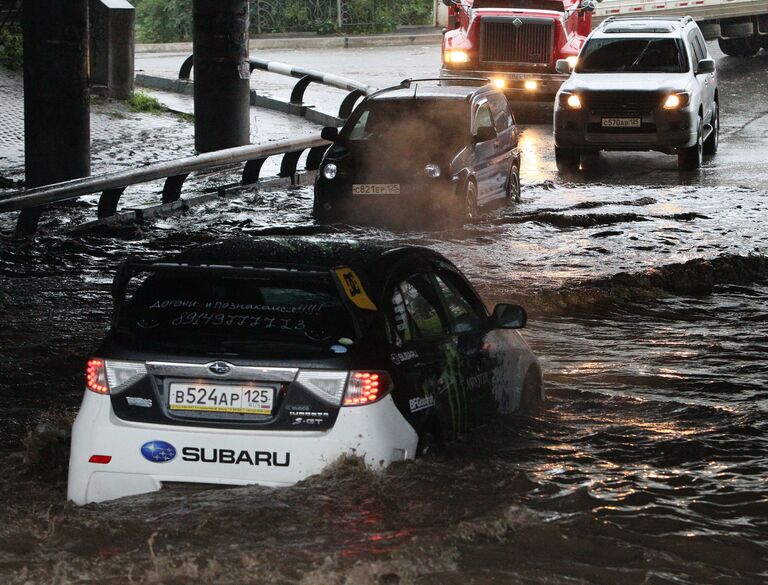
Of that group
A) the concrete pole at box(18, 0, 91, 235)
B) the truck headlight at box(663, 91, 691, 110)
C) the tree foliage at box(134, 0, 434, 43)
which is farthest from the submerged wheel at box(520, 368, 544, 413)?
the tree foliage at box(134, 0, 434, 43)

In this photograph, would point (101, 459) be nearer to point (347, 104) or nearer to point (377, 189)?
point (377, 189)

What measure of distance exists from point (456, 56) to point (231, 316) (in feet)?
72.3

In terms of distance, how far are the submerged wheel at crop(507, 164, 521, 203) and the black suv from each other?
205 mm

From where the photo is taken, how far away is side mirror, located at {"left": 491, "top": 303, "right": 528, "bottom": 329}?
7426mm

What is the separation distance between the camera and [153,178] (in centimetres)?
1698

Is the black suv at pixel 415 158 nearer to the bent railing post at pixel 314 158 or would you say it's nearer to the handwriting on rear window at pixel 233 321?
the bent railing post at pixel 314 158

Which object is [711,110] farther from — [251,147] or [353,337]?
[353,337]

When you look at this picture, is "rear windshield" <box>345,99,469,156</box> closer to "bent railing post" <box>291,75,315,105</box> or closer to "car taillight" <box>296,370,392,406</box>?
"bent railing post" <box>291,75,315,105</box>

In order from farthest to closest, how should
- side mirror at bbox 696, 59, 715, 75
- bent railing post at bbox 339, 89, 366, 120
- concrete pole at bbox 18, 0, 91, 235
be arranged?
bent railing post at bbox 339, 89, 366, 120 < side mirror at bbox 696, 59, 715, 75 < concrete pole at bbox 18, 0, 91, 235

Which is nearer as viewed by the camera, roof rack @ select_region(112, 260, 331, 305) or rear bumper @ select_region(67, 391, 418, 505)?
rear bumper @ select_region(67, 391, 418, 505)

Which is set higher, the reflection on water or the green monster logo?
the green monster logo

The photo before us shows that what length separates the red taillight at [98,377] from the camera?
6.30 m

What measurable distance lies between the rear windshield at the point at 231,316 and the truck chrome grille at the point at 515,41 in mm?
21401

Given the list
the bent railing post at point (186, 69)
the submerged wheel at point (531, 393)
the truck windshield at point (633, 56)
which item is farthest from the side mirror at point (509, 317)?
the bent railing post at point (186, 69)
